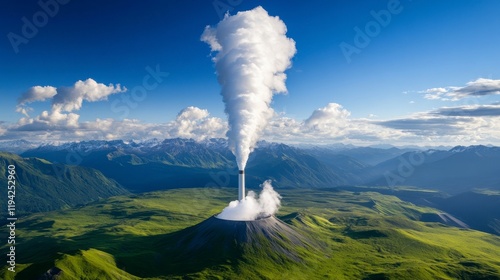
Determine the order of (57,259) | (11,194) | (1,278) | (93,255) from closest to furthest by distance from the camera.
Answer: (11,194) → (1,278) → (57,259) → (93,255)

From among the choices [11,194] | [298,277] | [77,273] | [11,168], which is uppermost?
[11,168]

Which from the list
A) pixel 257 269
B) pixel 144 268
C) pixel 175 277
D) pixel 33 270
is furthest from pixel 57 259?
pixel 257 269

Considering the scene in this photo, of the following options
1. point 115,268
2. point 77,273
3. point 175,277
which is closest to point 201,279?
point 175,277

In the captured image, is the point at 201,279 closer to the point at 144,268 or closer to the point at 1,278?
the point at 144,268

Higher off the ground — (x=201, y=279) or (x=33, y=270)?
(x=33, y=270)

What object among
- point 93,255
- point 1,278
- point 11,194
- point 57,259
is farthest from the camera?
point 93,255

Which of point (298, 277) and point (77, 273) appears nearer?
point (77, 273)

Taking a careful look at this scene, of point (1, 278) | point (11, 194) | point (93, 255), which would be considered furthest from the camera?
point (93, 255)

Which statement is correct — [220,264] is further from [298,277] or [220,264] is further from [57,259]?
[57,259]

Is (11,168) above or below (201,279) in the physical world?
above
